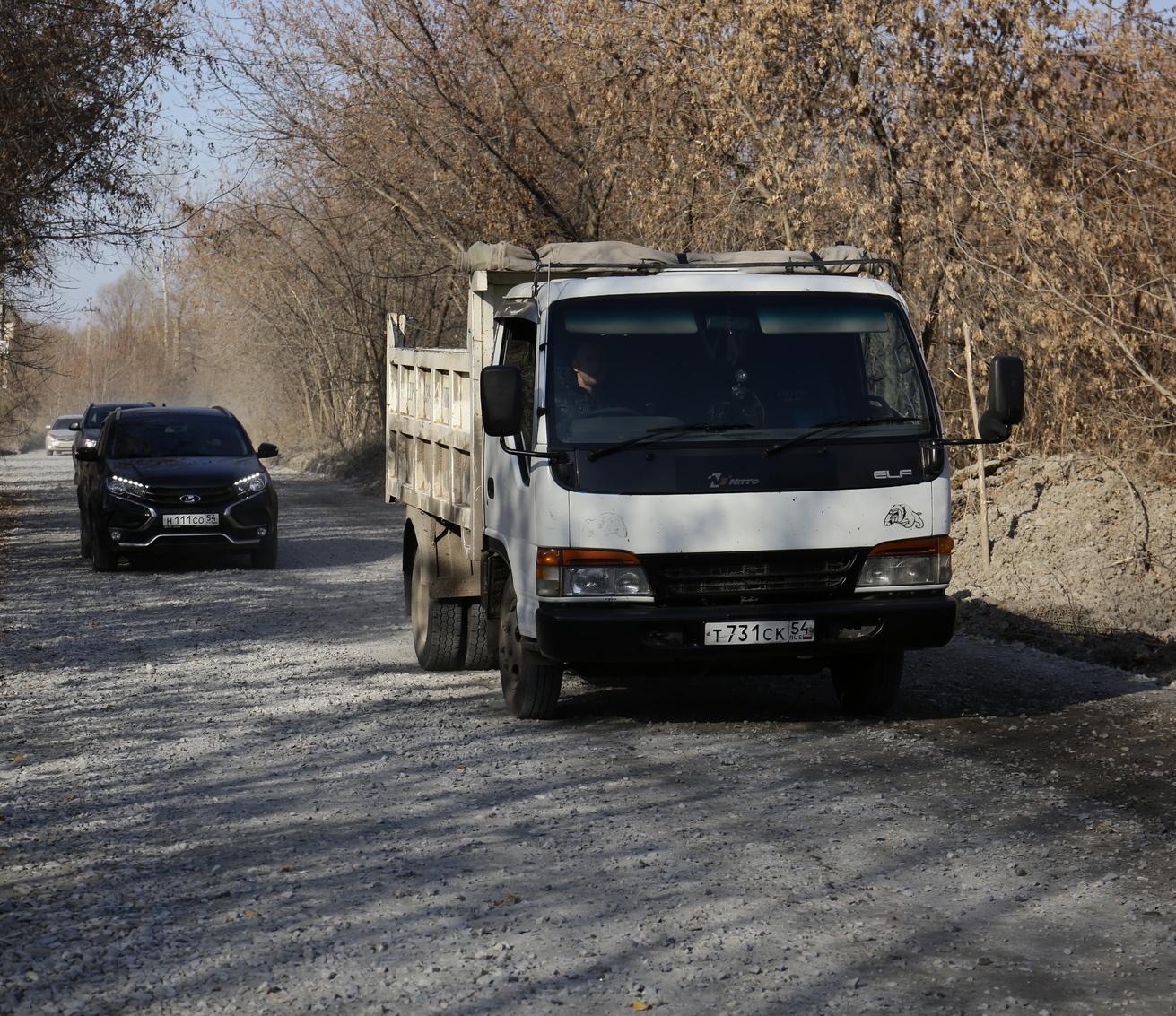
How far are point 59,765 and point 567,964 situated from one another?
3902 mm

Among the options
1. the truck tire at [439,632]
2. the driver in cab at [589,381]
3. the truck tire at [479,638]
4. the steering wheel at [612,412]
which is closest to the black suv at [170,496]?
the truck tire at [439,632]

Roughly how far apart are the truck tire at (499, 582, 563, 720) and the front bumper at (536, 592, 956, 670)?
1.73ft

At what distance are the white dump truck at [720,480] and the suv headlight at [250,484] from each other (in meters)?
9.14

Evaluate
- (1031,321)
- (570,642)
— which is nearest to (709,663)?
(570,642)

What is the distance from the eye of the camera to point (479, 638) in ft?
33.9

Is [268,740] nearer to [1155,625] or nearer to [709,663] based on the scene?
[709,663]

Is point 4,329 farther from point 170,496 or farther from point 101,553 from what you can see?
point 170,496

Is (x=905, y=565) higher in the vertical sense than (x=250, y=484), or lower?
lower

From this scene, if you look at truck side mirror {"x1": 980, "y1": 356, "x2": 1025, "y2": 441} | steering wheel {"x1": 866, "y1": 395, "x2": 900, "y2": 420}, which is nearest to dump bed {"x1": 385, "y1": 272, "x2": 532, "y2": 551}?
steering wheel {"x1": 866, "y1": 395, "x2": 900, "y2": 420}

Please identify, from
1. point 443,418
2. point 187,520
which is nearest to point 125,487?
point 187,520

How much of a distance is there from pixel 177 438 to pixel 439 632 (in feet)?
29.7

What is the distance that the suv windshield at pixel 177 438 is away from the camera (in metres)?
18.0

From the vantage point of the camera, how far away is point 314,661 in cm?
1094

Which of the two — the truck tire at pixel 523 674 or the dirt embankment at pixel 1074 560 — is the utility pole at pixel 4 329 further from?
the truck tire at pixel 523 674
